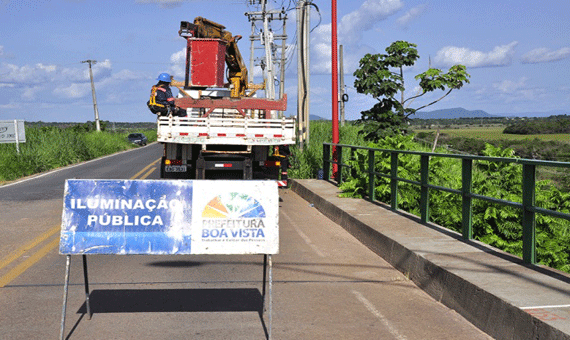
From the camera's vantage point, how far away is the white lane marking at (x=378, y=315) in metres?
5.71

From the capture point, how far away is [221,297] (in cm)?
700

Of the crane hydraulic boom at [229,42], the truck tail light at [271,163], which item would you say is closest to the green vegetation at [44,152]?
the crane hydraulic boom at [229,42]

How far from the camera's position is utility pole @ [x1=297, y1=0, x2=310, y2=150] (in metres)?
24.8

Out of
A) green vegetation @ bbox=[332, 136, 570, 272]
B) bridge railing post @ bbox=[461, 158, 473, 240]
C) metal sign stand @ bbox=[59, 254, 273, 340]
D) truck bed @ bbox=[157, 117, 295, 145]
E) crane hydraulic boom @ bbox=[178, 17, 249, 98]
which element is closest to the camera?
metal sign stand @ bbox=[59, 254, 273, 340]

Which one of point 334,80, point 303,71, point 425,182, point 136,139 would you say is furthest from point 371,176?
point 136,139

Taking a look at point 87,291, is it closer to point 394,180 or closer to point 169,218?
point 169,218

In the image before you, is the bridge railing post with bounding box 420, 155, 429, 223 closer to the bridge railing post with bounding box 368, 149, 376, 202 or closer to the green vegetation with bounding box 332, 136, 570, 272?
the green vegetation with bounding box 332, 136, 570, 272

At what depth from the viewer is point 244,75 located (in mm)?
20531

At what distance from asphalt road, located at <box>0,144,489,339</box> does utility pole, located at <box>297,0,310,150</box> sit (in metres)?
14.8

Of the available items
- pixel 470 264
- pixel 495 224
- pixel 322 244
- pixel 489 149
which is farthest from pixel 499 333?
pixel 489 149

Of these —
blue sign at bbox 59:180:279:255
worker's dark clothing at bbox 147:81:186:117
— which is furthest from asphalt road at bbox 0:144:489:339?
worker's dark clothing at bbox 147:81:186:117

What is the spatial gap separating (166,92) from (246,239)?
33.5ft

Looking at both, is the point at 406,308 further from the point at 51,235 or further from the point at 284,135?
the point at 284,135

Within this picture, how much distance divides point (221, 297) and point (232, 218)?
156 centimetres
